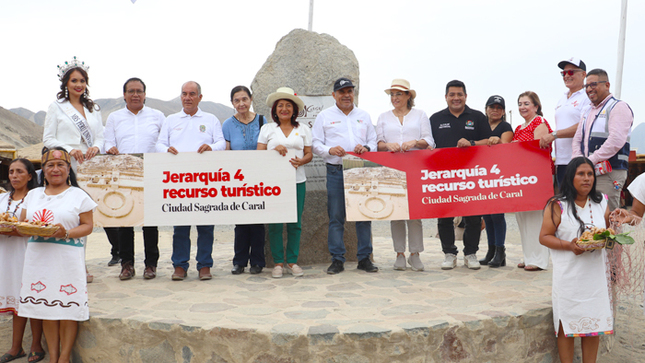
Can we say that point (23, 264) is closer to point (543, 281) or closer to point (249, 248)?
point (249, 248)

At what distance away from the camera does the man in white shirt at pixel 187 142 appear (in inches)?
195

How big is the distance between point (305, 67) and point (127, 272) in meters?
3.19

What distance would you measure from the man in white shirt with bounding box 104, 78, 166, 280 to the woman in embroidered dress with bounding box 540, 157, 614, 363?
3.69m

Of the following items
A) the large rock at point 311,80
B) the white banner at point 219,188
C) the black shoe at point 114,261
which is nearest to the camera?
the white banner at point 219,188

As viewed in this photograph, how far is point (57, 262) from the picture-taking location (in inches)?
135

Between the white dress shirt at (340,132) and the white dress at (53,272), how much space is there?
2.50 meters

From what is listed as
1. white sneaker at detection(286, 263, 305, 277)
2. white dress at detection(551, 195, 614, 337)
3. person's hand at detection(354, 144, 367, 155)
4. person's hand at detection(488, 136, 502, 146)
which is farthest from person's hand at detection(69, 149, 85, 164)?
white dress at detection(551, 195, 614, 337)

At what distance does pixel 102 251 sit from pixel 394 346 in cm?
796

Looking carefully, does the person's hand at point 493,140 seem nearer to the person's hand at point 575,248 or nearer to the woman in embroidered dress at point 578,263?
the woman in embroidered dress at point 578,263

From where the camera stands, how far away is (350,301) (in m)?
4.07

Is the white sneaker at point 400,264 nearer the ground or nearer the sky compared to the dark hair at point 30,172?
nearer the ground

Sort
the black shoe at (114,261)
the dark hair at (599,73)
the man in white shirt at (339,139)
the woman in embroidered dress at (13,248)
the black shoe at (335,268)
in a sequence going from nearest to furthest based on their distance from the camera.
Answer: the woman in embroidered dress at (13,248) → the dark hair at (599,73) → the man in white shirt at (339,139) → the black shoe at (335,268) → the black shoe at (114,261)

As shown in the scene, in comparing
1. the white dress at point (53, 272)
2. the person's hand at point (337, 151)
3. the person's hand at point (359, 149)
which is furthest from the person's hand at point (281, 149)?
A: the white dress at point (53, 272)

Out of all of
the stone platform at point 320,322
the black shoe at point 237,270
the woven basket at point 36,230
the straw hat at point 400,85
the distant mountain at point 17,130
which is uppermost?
the distant mountain at point 17,130
